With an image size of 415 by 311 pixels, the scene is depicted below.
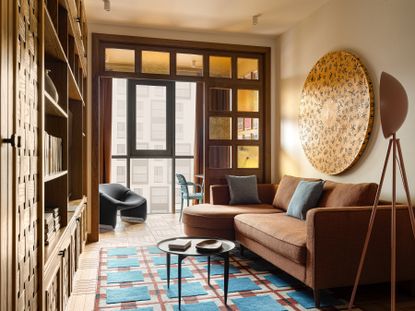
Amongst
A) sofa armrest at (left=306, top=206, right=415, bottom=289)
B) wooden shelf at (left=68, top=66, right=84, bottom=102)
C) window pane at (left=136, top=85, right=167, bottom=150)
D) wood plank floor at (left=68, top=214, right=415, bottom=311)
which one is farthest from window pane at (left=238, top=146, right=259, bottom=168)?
sofa armrest at (left=306, top=206, right=415, bottom=289)

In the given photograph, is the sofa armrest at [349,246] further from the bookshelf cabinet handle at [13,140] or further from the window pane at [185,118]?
the window pane at [185,118]

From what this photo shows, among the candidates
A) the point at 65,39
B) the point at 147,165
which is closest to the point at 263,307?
the point at 65,39

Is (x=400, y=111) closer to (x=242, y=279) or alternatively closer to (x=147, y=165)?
(x=242, y=279)

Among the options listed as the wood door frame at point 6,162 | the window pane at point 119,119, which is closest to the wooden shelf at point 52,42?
the wood door frame at point 6,162

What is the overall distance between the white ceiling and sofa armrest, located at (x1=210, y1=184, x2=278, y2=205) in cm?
205

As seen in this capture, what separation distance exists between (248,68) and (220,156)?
1302mm

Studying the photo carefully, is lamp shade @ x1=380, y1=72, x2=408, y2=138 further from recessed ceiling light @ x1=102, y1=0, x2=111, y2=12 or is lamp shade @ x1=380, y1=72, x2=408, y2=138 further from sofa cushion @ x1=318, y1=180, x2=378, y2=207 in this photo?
recessed ceiling light @ x1=102, y1=0, x2=111, y2=12

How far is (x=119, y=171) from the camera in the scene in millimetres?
7059

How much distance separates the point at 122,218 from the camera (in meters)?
6.35

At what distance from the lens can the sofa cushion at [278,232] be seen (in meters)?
2.88

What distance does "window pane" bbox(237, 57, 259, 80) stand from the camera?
17.7ft

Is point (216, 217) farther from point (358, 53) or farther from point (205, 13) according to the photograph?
point (205, 13)

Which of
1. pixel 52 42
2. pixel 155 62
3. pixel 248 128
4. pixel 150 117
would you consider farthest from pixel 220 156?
pixel 52 42

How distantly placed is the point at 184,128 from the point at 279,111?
2.44m
